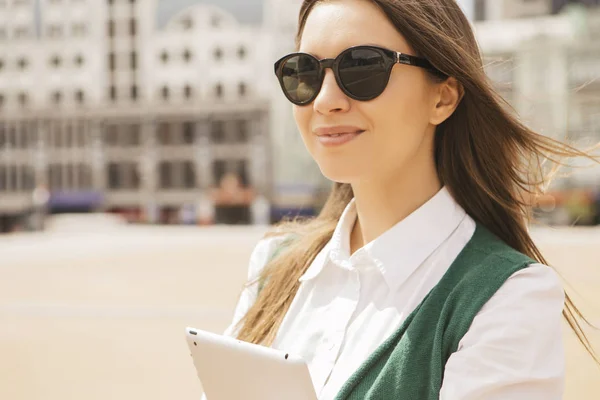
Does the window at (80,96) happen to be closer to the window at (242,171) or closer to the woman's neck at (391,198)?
the window at (242,171)

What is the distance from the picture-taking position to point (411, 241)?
1.44 meters

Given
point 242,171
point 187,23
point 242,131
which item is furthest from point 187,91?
point 242,171

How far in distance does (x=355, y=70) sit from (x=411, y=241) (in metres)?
0.34

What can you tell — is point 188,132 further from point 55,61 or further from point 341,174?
point 341,174

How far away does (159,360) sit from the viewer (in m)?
6.20

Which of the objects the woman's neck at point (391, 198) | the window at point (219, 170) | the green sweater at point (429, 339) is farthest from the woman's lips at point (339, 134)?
the window at point (219, 170)

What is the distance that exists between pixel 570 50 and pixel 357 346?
41568 mm

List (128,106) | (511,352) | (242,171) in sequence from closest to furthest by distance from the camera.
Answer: (511,352)
(242,171)
(128,106)

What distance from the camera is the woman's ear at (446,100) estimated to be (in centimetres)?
150

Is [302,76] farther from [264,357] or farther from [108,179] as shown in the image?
[108,179]

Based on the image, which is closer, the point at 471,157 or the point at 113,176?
the point at 471,157

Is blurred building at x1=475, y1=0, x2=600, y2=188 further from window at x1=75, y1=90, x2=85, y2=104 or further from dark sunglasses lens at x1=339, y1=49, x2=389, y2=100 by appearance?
dark sunglasses lens at x1=339, y1=49, x2=389, y2=100

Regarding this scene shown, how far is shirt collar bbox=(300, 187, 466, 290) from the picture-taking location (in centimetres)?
140

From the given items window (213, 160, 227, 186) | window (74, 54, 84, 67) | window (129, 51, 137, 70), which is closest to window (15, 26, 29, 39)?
window (74, 54, 84, 67)
